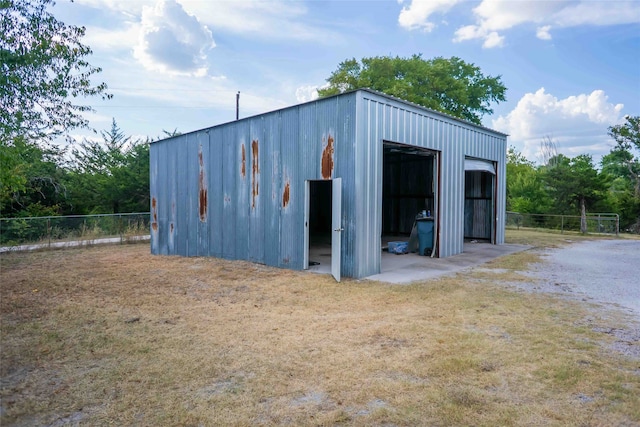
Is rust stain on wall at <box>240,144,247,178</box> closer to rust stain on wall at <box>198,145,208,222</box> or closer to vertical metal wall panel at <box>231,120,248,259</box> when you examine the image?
vertical metal wall panel at <box>231,120,248,259</box>

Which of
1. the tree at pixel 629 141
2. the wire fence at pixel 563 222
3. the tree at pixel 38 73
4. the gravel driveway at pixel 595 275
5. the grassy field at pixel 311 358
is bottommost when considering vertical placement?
the grassy field at pixel 311 358

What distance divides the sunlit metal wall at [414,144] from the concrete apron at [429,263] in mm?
404

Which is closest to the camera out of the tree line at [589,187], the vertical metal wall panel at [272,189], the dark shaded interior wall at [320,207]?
the vertical metal wall panel at [272,189]

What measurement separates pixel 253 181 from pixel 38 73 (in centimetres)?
464

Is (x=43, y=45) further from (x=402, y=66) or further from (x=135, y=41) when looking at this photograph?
(x=402, y=66)

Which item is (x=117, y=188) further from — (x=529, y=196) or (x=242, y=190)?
(x=529, y=196)

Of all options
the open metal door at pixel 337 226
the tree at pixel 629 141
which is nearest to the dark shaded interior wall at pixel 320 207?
the open metal door at pixel 337 226

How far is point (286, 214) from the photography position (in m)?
8.84

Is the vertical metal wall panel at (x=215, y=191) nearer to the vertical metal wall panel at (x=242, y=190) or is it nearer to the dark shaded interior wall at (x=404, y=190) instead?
the vertical metal wall panel at (x=242, y=190)

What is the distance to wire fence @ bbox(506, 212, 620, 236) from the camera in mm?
19328

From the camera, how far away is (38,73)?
6.84 m

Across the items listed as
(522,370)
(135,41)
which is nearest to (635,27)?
(522,370)

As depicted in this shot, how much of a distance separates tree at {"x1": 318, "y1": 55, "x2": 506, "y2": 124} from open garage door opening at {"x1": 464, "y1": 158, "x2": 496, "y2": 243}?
37.6ft

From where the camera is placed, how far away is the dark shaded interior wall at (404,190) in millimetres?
16422
